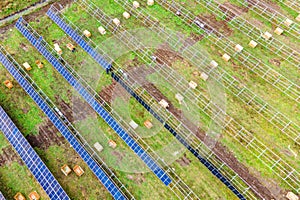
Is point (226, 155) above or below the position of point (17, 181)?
above

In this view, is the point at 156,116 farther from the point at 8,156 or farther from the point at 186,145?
the point at 8,156

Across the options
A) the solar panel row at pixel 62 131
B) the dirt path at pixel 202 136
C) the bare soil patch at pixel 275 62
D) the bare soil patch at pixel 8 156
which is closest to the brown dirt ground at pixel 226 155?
the dirt path at pixel 202 136

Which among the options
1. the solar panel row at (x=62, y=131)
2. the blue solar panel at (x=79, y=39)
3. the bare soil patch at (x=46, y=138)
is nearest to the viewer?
the solar panel row at (x=62, y=131)

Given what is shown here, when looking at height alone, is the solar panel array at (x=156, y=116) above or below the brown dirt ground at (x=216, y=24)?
below

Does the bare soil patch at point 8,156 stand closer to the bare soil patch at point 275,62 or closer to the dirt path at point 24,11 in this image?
the dirt path at point 24,11

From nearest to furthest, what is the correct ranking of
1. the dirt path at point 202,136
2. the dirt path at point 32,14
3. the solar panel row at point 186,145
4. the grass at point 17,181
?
the solar panel row at point 186,145
the dirt path at point 202,136
the grass at point 17,181
the dirt path at point 32,14

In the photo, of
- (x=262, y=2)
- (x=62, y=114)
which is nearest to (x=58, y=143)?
(x=62, y=114)

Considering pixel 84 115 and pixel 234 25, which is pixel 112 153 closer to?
pixel 84 115

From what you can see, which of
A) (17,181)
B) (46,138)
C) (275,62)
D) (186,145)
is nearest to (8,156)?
(17,181)
